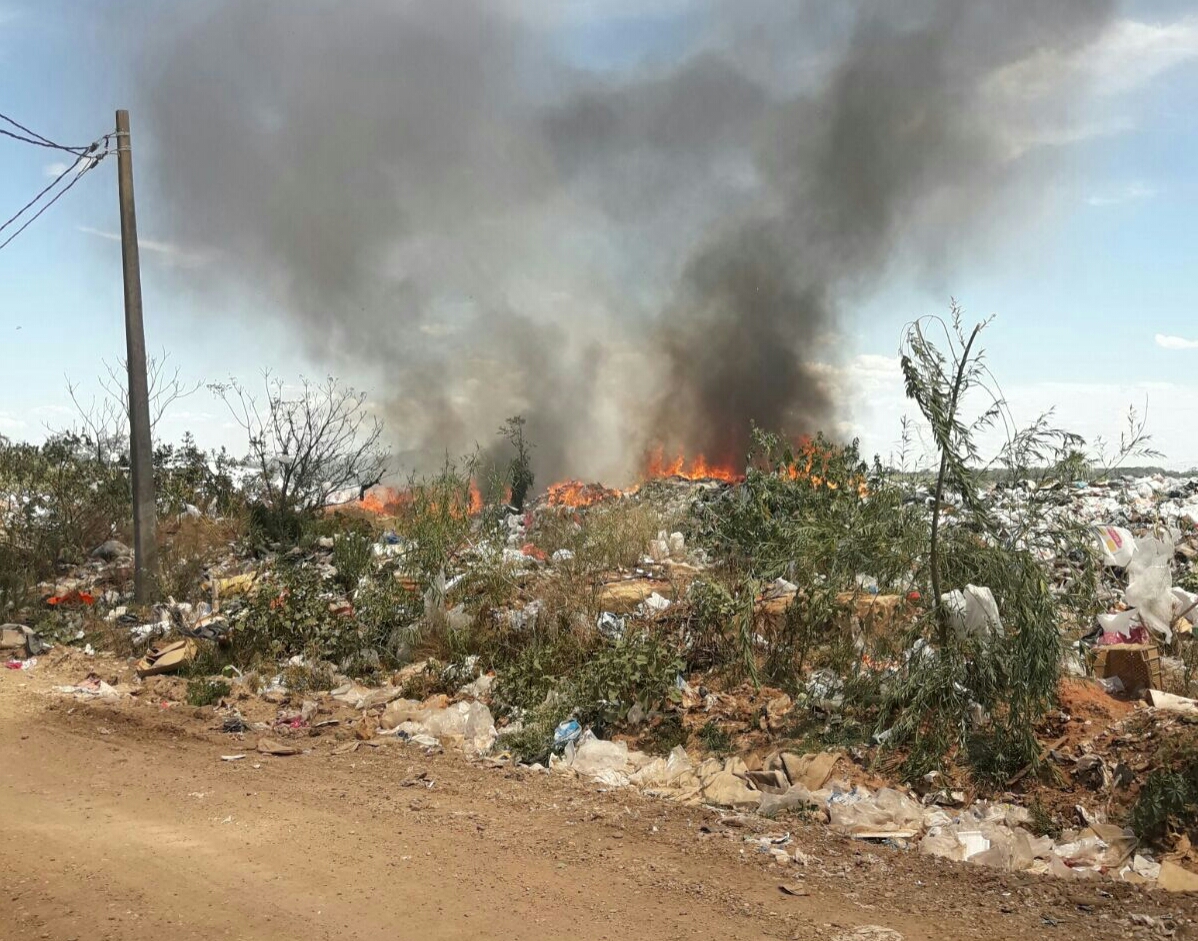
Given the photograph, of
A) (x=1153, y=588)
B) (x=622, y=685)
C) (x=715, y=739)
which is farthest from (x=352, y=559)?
(x=1153, y=588)

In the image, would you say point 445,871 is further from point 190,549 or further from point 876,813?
point 190,549

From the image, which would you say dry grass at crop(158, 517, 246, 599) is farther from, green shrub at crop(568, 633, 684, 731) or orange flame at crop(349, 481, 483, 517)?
green shrub at crop(568, 633, 684, 731)

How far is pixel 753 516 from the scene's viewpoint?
329 inches

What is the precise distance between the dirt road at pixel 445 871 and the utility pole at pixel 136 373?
168 inches

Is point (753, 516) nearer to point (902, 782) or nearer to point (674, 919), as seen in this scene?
point (902, 782)

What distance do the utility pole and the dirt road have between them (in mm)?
4267

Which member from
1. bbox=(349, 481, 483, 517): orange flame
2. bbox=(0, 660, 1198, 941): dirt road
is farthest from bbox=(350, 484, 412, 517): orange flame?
bbox=(0, 660, 1198, 941): dirt road

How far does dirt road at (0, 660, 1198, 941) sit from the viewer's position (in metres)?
3.55

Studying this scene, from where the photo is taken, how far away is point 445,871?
4.03 metres

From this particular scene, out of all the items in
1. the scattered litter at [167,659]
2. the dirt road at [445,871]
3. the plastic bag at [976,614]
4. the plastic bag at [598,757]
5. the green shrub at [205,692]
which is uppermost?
the plastic bag at [976,614]

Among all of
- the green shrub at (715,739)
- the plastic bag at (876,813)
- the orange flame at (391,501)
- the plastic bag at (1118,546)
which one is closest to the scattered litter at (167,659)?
the orange flame at (391,501)

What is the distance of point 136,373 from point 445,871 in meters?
7.14

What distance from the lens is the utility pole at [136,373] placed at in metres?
9.47

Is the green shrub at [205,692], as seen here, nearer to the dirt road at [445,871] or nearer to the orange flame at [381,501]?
the dirt road at [445,871]
